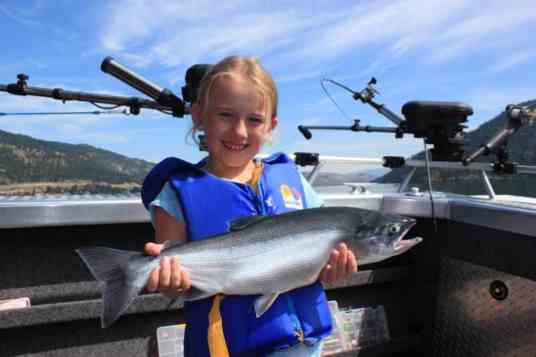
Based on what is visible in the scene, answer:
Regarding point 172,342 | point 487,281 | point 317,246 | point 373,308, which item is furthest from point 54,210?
point 487,281

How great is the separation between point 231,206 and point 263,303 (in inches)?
22.7

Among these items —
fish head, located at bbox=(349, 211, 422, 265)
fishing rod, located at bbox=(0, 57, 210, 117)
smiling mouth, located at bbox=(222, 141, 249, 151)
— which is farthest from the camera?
fishing rod, located at bbox=(0, 57, 210, 117)

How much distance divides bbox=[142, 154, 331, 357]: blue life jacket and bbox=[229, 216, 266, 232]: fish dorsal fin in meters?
0.12

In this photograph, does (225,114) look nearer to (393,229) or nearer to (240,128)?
(240,128)

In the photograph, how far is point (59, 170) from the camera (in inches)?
247

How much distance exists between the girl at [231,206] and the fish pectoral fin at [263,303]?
0.36ft

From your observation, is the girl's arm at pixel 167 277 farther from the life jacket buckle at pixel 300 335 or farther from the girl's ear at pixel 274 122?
the girl's ear at pixel 274 122

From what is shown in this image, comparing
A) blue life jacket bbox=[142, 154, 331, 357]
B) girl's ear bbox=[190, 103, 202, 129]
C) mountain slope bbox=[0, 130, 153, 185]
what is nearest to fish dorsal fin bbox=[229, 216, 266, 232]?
blue life jacket bbox=[142, 154, 331, 357]

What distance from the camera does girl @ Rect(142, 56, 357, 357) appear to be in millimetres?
2424

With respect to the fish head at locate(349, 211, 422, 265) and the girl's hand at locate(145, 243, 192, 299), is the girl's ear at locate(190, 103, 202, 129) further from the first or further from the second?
the fish head at locate(349, 211, 422, 265)

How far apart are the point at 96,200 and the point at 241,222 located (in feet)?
6.23

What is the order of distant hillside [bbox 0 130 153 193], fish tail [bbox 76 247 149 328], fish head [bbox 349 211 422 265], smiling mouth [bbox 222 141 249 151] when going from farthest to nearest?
distant hillside [bbox 0 130 153 193]
smiling mouth [bbox 222 141 249 151]
fish head [bbox 349 211 422 265]
fish tail [bbox 76 247 149 328]

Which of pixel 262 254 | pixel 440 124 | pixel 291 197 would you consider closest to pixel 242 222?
pixel 262 254

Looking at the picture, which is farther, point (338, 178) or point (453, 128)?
point (338, 178)
